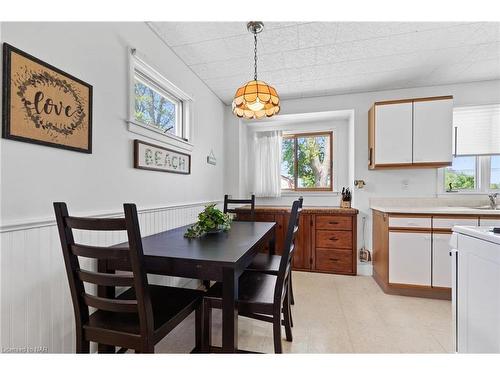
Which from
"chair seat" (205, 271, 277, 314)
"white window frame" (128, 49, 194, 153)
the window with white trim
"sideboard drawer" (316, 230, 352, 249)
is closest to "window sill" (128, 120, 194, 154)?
"white window frame" (128, 49, 194, 153)

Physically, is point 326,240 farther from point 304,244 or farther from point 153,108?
point 153,108

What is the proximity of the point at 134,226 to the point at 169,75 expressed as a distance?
6.10 ft

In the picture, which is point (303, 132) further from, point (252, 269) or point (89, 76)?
point (89, 76)

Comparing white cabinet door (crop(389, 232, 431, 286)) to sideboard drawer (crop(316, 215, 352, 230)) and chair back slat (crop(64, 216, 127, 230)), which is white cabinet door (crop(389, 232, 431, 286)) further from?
chair back slat (crop(64, 216, 127, 230))

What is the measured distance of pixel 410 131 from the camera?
2.85 meters

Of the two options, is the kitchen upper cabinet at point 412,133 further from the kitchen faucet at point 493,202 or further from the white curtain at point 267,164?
the white curtain at point 267,164

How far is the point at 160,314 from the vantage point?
1187mm

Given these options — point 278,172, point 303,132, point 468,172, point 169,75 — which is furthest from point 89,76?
point 468,172

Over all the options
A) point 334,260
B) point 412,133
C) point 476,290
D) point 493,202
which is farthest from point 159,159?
point 493,202

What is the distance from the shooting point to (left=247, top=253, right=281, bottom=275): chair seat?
1862mm

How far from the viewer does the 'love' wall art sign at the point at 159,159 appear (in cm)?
190

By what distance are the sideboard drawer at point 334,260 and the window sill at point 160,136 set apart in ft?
7.07

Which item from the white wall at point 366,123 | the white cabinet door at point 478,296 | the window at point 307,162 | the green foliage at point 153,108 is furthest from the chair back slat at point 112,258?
the window at point 307,162

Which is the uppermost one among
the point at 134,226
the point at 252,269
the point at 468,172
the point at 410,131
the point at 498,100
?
the point at 498,100
